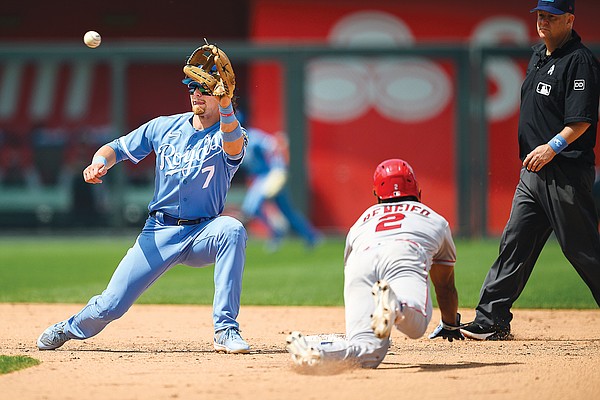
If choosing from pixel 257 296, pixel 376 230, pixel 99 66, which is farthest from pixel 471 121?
pixel 376 230

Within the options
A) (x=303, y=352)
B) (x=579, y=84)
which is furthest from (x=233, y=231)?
(x=579, y=84)

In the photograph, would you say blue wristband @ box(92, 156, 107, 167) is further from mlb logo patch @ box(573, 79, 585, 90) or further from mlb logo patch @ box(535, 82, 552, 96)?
mlb logo patch @ box(573, 79, 585, 90)

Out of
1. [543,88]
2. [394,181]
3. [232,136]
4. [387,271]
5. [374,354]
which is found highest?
[543,88]

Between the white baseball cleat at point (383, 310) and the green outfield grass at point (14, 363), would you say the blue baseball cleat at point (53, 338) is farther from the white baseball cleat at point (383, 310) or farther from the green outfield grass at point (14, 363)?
the white baseball cleat at point (383, 310)

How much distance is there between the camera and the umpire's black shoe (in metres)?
6.82

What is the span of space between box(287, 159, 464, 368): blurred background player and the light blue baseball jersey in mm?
981

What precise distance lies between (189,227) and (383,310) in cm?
168

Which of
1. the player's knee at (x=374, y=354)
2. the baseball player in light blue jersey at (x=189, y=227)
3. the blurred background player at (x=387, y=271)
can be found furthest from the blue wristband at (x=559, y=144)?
the baseball player in light blue jersey at (x=189, y=227)

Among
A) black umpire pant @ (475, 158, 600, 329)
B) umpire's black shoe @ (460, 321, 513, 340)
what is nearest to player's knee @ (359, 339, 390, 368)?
umpire's black shoe @ (460, 321, 513, 340)

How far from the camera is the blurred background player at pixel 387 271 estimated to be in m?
5.32

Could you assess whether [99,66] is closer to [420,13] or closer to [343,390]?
[420,13]

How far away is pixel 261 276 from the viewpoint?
11477 mm

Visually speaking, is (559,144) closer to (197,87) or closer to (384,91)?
(197,87)

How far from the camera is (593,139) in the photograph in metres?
6.65
